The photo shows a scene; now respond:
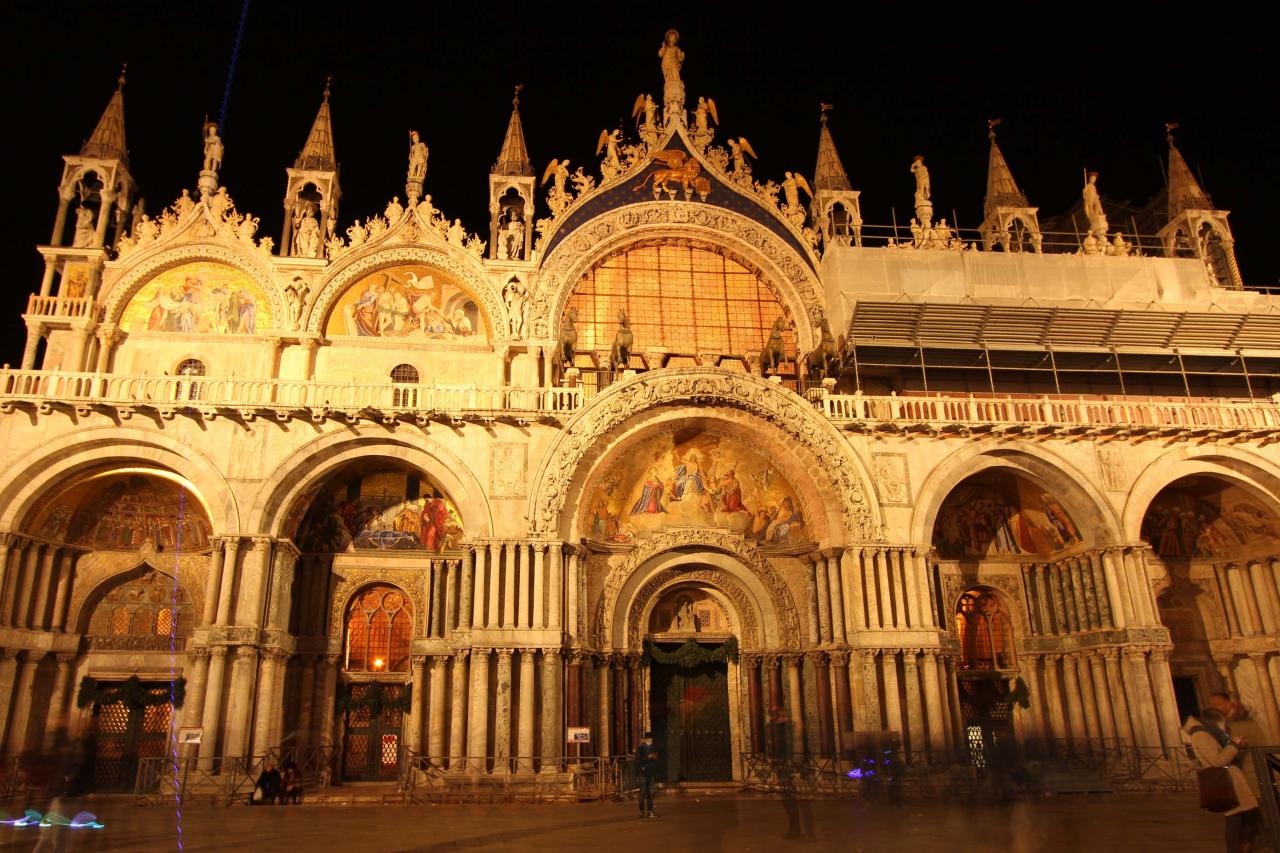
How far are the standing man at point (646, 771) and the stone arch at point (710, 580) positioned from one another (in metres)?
7.23

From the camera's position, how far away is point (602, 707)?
21.2 m

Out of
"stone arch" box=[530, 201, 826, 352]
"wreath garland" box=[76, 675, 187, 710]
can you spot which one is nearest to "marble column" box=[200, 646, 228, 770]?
"wreath garland" box=[76, 675, 187, 710]

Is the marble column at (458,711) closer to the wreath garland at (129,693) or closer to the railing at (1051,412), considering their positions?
the wreath garland at (129,693)

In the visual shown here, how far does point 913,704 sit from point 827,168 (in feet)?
54.2

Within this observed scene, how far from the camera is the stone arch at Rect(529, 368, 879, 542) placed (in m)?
21.0

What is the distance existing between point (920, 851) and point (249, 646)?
14336 millimetres

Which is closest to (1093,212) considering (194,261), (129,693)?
(194,261)

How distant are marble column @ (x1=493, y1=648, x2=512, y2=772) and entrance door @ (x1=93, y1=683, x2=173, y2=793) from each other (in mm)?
8345

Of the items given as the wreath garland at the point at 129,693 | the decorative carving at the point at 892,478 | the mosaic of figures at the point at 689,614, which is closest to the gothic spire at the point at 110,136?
the wreath garland at the point at 129,693

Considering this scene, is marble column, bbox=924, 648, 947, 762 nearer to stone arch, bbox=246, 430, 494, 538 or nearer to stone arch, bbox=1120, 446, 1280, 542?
stone arch, bbox=1120, 446, 1280, 542

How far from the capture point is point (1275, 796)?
6.77 metres

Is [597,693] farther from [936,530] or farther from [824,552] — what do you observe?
[936,530]

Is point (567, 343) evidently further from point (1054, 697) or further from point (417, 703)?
point (1054, 697)

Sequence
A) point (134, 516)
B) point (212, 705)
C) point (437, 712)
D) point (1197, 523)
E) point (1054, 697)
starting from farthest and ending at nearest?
point (1197, 523), point (1054, 697), point (134, 516), point (437, 712), point (212, 705)
